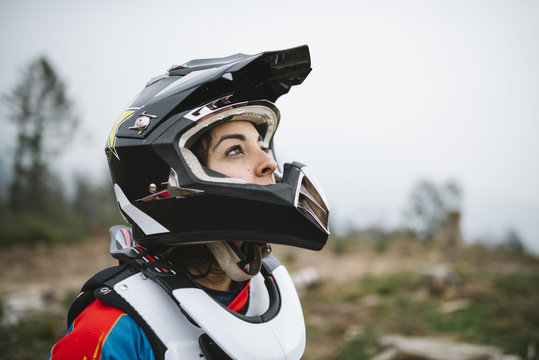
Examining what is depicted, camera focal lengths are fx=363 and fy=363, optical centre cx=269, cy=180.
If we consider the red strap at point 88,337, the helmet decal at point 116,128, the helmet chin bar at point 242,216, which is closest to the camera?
the red strap at point 88,337

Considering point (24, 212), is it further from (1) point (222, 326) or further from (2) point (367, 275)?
(1) point (222, 326)

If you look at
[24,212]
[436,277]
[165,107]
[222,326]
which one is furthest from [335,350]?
[24,212]

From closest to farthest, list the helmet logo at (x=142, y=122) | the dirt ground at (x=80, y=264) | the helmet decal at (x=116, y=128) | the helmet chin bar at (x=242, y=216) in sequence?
1. the helmet chin bar at (x=242, y=216)
2. the helmet logo at (x=142, y=122)
3. the helmet decal at (x=116, y=128)
4. the dirt ground at (x=80, y=264)

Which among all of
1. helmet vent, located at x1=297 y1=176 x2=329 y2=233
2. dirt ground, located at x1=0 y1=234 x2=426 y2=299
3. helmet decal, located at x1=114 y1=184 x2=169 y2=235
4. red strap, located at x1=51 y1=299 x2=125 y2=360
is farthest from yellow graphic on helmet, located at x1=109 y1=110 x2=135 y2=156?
dirt ground, located at x1=0 y1=234 x2=426 y2=299

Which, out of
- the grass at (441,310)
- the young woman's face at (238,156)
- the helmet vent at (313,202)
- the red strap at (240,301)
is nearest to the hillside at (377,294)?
the grass at (441,310)

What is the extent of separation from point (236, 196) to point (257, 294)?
74 cm

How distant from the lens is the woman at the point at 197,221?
4.66 ft

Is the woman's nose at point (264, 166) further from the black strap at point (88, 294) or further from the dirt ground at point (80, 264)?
the dirt ground at point (80, 264)

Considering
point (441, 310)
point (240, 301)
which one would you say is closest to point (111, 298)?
point (240, 301)

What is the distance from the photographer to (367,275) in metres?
9.89

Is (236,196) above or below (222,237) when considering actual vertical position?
above

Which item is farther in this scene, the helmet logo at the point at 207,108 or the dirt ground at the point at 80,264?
the dirt ground at the point at 80,264

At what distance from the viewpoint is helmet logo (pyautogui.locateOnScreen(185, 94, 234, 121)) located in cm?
158

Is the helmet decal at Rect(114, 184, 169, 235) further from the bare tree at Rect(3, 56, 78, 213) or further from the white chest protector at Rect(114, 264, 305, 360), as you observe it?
the bare tree at Rect(3, 56, 78, 213)
